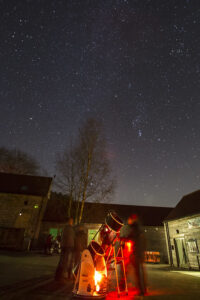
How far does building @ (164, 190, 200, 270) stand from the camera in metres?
15.7

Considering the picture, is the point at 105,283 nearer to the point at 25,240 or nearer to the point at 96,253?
the point at 96,253

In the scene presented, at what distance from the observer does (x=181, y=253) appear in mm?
17500

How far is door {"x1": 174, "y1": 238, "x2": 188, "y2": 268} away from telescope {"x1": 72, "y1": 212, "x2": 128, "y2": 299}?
1621 cm

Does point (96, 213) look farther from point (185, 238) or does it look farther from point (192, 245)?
point (192, 245)

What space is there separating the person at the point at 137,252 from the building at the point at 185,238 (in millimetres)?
13064

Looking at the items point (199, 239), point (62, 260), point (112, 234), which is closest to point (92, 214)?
point (199, 239)

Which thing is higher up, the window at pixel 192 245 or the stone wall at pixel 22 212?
the stone wall at pixel 22 212

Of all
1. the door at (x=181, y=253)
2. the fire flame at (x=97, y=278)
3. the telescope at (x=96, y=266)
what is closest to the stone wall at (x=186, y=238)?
the door at (x=181, y=253)

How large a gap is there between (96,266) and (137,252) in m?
1.27

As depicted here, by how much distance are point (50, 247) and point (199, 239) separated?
12.4 meters

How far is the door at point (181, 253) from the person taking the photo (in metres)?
17.0

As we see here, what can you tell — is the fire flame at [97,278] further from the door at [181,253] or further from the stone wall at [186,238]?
the door at [181,253]

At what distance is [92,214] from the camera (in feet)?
81.3

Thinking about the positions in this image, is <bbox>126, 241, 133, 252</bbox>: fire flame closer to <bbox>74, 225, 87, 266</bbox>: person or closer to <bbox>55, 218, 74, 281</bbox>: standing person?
<bbox>55, 218, 74, 281</bbox>: standing person
